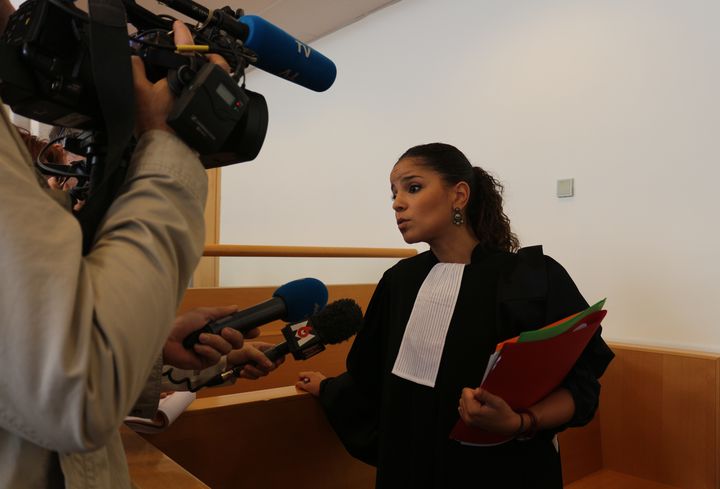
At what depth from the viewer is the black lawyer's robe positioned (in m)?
1.16

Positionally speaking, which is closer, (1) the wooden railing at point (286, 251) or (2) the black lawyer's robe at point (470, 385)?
(2) the black lawyer's robe at point (470, 385)

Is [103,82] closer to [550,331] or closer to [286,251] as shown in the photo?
[550,331]

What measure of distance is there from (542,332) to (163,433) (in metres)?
0.80

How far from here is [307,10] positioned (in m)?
3.46

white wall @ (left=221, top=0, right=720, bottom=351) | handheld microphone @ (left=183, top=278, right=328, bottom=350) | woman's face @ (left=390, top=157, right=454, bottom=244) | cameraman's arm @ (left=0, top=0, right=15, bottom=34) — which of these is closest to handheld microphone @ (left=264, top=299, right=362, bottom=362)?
handheld microphone @ (left=183, top=278, right=328, bottom=350)

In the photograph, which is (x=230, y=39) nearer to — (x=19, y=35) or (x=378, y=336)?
(x=19, y=35)

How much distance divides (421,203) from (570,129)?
136cm

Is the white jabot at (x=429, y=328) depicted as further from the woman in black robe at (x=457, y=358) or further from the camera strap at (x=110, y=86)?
the camera strap at (x=110, y=86)

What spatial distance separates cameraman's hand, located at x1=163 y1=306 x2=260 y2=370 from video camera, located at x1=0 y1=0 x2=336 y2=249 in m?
0.23

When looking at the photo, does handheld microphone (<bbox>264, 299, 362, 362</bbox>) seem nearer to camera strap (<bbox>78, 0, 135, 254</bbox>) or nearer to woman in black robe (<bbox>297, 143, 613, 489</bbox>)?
woman in black robe (<bbox>297, 143, 613, 489</bbox>)

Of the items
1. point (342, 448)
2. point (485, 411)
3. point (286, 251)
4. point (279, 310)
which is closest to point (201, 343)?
point (279, 310)

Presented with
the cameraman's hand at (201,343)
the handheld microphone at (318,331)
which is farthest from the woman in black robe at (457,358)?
the cameraman's hand at (201,343)

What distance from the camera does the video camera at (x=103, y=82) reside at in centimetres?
46

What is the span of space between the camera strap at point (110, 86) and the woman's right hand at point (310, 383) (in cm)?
103
